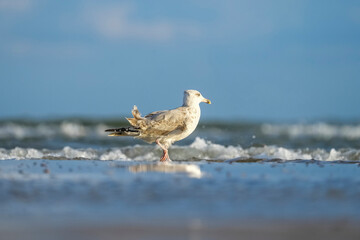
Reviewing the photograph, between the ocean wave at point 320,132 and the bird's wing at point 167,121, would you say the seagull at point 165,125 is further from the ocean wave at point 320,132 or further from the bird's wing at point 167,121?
the ocean wave at point 320,132

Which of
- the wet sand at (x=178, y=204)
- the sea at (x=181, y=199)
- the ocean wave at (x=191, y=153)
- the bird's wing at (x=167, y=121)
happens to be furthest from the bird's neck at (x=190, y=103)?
the wet sand at (x=178, y=204)

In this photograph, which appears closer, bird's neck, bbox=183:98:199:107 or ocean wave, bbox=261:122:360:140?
bird's neck, bbox=183:98:199:107

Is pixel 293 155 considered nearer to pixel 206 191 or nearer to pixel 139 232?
pixel 206 191

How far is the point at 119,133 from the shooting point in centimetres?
1083

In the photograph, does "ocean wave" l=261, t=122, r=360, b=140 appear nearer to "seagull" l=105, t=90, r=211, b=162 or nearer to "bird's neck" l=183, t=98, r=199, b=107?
"bird's neck" l=183, t=98, r=199, b=107

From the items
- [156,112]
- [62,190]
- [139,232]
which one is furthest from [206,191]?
[156,112]

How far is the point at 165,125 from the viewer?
10.6 meters

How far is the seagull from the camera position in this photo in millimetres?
10578

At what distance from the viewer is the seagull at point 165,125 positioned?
1058 centimetres

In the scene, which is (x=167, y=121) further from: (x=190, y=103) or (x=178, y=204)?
(x=178, y=204)

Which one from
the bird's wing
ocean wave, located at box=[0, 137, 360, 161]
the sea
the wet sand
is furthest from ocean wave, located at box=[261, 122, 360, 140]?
the wet sand

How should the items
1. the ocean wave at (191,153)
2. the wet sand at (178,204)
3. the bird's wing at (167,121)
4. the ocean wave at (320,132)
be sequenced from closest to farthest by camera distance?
the wet sand at (178,204), the bird's wing at (167,121), the ocean wave at (191,153), the ocean wave at (320,132)

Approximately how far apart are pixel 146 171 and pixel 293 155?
5045 millimetres

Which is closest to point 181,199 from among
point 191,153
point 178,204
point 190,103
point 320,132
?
point 178,204
